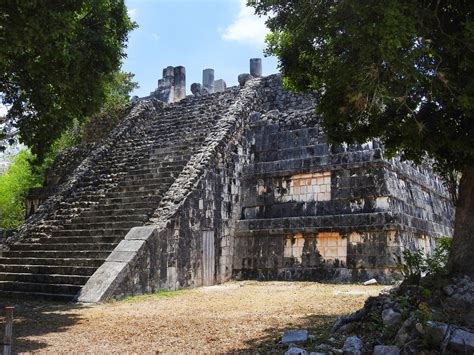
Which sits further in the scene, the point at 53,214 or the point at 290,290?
the point at 53,214

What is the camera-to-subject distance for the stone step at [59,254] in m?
12.5

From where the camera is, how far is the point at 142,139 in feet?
60.1

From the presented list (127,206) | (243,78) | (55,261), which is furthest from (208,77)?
(55,261)

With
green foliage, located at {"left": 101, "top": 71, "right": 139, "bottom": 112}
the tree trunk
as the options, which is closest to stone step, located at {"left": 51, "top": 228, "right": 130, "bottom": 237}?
the tree trunk

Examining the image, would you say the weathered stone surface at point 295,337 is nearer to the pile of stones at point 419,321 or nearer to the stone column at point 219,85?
the pile of stones at point 419,321

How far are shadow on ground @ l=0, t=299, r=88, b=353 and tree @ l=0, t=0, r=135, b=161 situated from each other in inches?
121

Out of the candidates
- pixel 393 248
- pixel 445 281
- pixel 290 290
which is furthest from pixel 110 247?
pixel 445 281

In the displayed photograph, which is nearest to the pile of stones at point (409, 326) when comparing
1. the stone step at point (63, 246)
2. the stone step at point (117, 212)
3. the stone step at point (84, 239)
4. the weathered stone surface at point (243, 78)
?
the stone step at point (63, 246)

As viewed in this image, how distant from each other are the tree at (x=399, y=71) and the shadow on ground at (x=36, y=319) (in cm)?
548

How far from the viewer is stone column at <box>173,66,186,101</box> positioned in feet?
101

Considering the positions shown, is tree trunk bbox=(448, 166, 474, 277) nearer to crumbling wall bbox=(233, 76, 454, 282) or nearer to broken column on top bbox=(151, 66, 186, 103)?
crumbling wall bbox=(233, 76, 454, 282)

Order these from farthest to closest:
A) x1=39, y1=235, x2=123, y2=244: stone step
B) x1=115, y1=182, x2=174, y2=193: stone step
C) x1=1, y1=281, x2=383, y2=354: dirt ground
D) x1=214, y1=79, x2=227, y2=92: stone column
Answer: x1=214, y1=79, x2=227, y2=92: stone column
x1=115, y1=182, x2=174, y2=193: stone step
x1=39, y1=235, x2=123, y2=244: stone step
x1=1, y1=281, x2=383, y2=354: dirt ground

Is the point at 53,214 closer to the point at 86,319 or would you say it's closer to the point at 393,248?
the point at 86,319

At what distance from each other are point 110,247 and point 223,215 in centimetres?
382
